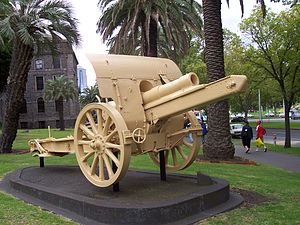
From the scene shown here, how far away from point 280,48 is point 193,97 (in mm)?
19062

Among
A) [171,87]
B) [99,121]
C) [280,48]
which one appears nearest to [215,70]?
[171,87]

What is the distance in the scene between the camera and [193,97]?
Result: 6.43 meters

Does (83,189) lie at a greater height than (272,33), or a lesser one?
lesser

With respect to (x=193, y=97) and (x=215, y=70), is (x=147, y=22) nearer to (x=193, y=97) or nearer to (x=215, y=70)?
(x=215, y=70)

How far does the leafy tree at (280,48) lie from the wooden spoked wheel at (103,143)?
1805cm

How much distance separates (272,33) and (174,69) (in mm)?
17788

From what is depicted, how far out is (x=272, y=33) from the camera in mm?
24422

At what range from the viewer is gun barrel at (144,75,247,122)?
5953 mm

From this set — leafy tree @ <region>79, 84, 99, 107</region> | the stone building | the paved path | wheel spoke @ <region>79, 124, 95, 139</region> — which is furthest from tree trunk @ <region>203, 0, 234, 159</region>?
leafy tree @ <region>79, 84, 99, 107</region>

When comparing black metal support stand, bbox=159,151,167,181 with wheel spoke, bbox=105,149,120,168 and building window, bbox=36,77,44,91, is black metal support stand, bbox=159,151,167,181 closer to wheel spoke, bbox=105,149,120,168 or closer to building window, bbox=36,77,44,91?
wheel spoke, bbox=105,149,120,168

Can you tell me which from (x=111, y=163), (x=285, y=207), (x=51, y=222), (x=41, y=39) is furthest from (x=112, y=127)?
(x=41, y=39)

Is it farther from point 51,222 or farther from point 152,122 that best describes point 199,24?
point 51,222

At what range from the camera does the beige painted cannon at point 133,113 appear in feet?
21.1

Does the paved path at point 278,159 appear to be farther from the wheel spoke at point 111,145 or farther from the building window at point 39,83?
the building window at point 39,83
